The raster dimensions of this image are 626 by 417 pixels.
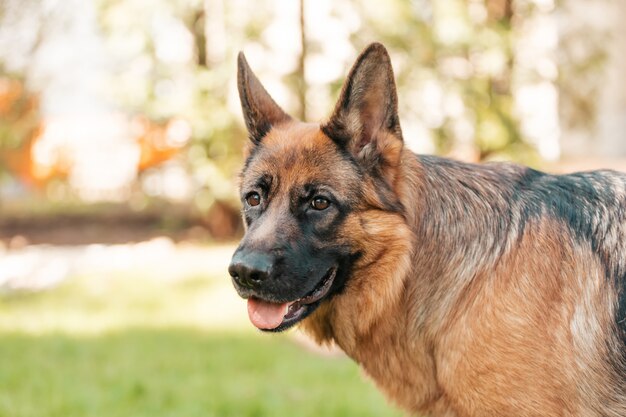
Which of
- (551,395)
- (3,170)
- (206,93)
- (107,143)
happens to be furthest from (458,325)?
(107,143)

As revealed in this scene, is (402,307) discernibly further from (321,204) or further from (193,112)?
(193,112)

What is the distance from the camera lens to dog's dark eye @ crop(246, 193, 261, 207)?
4.08m

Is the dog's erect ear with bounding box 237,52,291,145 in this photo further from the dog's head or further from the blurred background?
the blurred background

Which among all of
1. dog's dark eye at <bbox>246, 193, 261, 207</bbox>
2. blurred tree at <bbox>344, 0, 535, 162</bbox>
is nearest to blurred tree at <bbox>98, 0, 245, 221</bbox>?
blurred tree at <bbox>344, 0, 535, 162</bbox>

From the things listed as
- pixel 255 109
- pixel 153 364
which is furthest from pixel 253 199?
pixel 153 364

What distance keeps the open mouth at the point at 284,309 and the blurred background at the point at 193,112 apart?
441cm

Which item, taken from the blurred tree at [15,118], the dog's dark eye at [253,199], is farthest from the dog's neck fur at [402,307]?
the blurred tree at [15,118]

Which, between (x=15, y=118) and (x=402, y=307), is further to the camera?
(x=15, y=118)

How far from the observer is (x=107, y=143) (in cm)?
1516

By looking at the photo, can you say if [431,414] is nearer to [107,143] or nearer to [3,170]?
[3,170]

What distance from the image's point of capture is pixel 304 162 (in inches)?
156

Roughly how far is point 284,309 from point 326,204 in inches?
21.9

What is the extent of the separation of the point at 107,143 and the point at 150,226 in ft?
6.02

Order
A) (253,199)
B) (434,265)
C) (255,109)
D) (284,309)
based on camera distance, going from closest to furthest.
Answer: (284,309) < (434,265) < (253,199) < (255,109)
